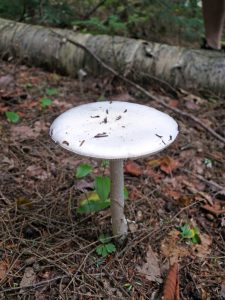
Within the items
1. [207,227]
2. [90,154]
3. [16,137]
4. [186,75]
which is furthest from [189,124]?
[90,154]

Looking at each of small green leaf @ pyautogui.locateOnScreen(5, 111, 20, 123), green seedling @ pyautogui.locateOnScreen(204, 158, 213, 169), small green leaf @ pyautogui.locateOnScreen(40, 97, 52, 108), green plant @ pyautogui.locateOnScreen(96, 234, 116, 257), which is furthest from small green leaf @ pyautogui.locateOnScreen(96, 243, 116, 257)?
small green leaf @ pyautogui.locateOnScreen(40, 97, 52, 108)

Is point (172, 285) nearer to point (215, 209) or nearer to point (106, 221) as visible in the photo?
point (106, 221)

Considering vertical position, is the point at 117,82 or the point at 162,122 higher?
the point at 162,122

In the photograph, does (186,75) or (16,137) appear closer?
(16,137)

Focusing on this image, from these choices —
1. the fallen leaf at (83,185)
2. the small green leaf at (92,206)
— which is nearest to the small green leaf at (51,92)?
the fallen leaf at (83,185)

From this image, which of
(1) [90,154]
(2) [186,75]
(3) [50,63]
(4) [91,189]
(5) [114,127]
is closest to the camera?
(1) [90,154]

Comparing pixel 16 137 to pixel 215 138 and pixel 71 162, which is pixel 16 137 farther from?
pixel 215 138
